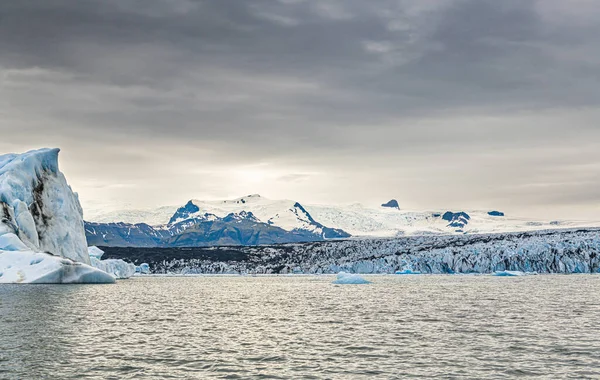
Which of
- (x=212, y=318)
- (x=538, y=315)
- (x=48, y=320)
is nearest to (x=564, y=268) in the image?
(x=538, y=315)

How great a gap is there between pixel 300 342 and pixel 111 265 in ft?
413

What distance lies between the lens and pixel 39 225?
9406cm

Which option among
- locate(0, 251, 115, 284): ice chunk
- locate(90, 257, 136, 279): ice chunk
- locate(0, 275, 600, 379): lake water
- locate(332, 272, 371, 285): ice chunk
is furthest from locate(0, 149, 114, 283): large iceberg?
locate(332, 272, 371, 285): ice chunk

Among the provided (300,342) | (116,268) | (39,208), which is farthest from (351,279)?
(300,342)

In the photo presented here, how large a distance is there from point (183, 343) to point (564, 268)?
166671 millimetres

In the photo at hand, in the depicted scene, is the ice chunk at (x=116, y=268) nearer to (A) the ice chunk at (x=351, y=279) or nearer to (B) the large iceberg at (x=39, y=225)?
(B) the large iceberg at (x=39, y=225)

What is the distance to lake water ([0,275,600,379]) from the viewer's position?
992 inches

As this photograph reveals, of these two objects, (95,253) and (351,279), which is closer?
(351,279)

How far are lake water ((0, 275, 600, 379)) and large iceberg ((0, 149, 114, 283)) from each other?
87.6 feet

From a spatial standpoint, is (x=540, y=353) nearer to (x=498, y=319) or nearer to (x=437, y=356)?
(x=437, y=356)

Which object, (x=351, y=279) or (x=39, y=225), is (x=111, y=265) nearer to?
(x=39, y=225)

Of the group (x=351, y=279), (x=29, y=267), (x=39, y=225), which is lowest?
(x=351, y=279)

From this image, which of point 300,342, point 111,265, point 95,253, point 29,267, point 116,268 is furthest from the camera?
point 116,268

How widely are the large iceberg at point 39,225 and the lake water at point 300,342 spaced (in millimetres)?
26692
